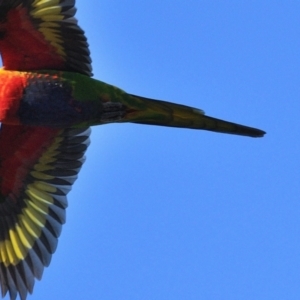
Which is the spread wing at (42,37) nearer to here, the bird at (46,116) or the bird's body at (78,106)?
the bird at (46,116)

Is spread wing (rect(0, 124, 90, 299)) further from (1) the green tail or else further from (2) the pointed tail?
(2) the pointed tail

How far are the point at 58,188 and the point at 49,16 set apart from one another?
2.15 meters

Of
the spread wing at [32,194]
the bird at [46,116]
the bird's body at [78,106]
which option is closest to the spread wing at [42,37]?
the bird at [46,116]

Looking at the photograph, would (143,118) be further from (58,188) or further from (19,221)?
(19,221)

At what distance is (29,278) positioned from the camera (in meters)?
8.34

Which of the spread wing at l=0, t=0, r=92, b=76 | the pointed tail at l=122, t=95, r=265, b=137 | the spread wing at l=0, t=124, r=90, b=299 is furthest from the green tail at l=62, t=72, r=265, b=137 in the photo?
the spread wing at l=0, t=124, r=90, b=299

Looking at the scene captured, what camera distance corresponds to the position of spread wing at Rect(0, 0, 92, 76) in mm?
7484

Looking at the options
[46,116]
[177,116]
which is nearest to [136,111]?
[177,116]

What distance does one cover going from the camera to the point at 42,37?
7.72m

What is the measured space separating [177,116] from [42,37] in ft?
5.72

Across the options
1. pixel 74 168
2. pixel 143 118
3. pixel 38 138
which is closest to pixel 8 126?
pixel 38 138

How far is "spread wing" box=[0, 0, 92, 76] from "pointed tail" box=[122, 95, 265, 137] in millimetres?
714

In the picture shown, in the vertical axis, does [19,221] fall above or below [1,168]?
below

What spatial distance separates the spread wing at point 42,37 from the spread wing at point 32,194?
0.87 metres
